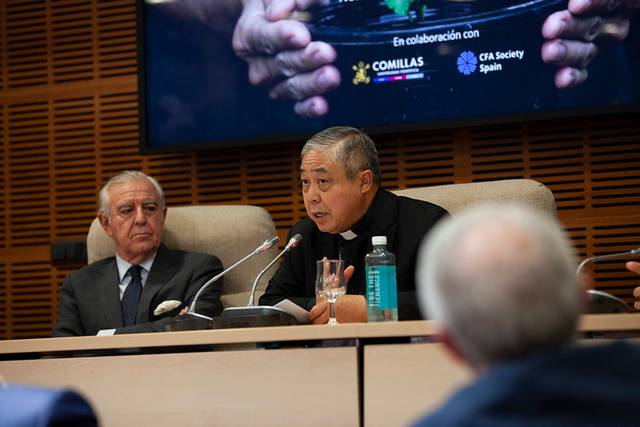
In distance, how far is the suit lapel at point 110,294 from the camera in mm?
3647

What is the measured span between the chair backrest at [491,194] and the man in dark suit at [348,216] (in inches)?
3.8

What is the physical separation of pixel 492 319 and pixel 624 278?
335 cm

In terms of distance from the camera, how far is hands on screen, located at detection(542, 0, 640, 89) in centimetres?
386

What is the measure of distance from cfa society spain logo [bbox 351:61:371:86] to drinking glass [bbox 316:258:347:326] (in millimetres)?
1657

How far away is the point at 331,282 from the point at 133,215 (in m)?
1.37

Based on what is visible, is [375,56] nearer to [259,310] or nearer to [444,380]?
[259,310]

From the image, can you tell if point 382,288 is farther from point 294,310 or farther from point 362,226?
point 362,226

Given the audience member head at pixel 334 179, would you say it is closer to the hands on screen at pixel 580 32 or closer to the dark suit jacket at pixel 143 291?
the dark suit jacket at pixel 143 291

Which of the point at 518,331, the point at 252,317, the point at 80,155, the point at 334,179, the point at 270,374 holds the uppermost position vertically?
the point at 80,155

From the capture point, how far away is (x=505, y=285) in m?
0.87

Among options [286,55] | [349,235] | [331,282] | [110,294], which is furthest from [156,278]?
[286,55]

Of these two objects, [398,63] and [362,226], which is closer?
[362,226]

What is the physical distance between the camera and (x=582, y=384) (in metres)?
0.84

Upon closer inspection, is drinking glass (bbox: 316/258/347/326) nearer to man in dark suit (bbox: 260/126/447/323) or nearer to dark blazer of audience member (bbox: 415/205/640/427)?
man in dark suit (bbox: 260/126/447/323)
